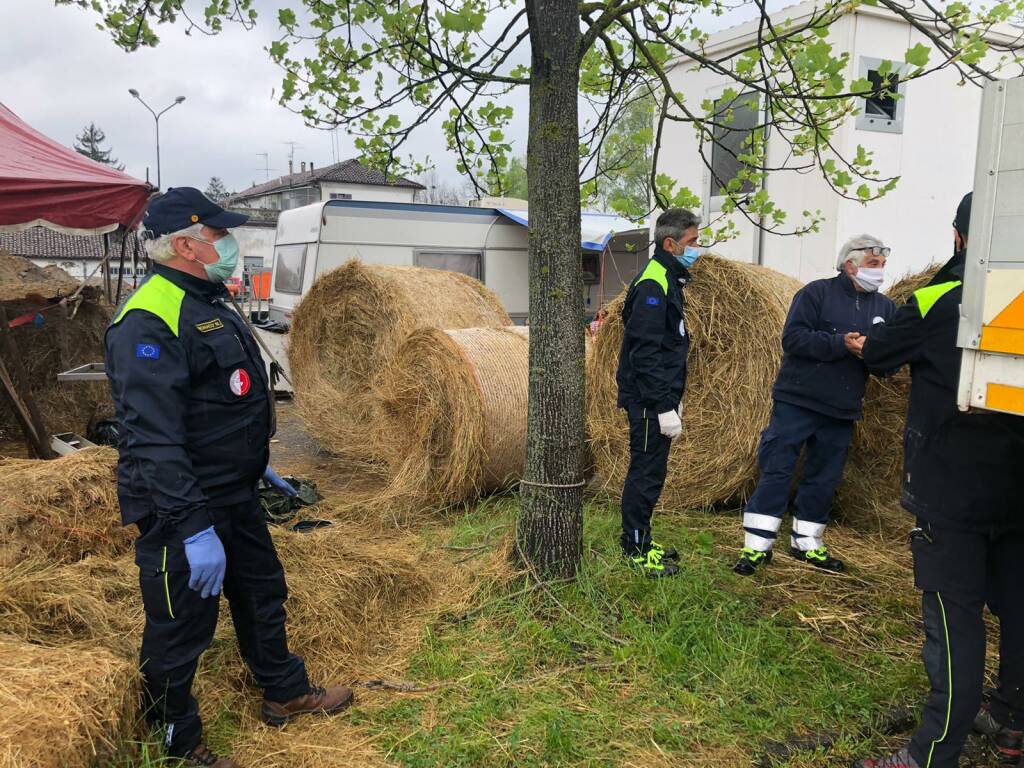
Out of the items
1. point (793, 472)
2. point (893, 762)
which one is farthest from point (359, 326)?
point (893, 762)

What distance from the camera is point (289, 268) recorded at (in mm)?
12750

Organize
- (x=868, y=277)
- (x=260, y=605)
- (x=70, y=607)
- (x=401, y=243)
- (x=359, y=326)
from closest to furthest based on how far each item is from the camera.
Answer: (x=260, y=605) → (x=70, y=607) → (x=868, y=277) → (x=359, y=326) → (x=401, y=243)

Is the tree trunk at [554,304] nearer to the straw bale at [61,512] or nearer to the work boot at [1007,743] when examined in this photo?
the work boot at [1007,743]

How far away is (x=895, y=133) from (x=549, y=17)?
679cm

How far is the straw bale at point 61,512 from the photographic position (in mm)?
4109

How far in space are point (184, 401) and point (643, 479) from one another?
261cm

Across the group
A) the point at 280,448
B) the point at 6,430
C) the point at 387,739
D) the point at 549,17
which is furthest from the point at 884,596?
the point at 6,430

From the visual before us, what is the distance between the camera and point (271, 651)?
2951mm

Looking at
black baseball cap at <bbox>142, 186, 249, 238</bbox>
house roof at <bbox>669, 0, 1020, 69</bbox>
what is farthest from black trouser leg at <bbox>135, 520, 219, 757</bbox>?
house roof at <bbox>669, 0, 1020, 69</bbox>

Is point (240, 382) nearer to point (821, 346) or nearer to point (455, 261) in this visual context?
point (821, 346)

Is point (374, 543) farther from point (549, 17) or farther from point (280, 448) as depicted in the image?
point (280, 448)

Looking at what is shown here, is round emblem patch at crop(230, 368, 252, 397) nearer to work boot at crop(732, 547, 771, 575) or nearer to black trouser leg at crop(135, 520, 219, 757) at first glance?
black trouser leg at crop(135, 520, 219, 757)

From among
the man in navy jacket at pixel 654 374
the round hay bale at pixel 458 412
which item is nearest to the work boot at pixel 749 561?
the man in navy jacket at pixel 654 374

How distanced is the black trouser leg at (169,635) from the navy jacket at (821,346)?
133 inches
